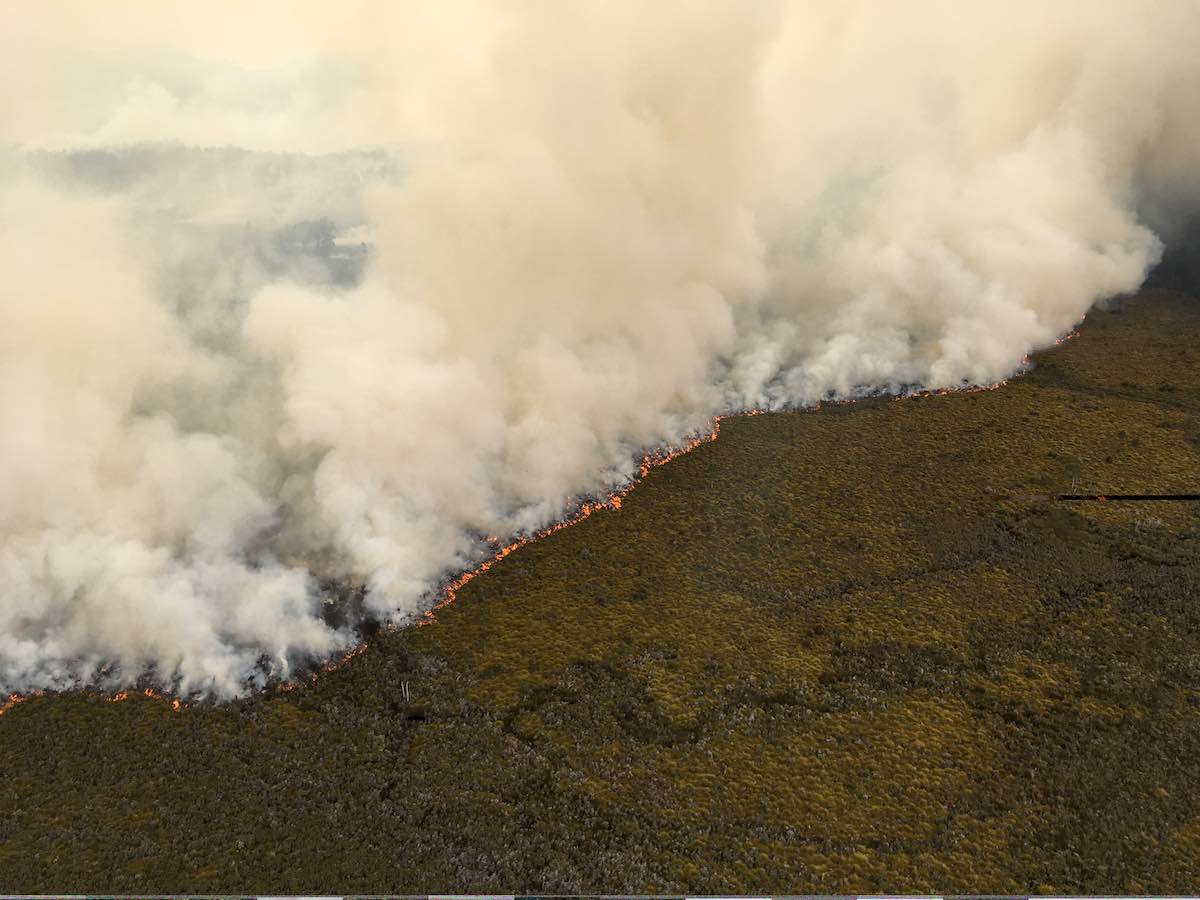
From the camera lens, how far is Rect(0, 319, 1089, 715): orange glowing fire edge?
27.4m

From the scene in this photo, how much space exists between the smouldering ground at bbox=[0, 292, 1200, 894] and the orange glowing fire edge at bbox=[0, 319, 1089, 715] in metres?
0.49

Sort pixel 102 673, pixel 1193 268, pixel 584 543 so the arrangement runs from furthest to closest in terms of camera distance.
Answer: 1. pixel 1193 268
2. pixel 584 543
3. pixel 102 673

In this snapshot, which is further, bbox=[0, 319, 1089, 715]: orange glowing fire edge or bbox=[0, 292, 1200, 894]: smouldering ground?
bbox=[0, 319, 1089, 715]: orange glowing fire edge

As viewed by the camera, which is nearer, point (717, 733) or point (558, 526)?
point (717, 733)

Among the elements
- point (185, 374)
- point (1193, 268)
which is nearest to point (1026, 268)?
point (1193, 268)

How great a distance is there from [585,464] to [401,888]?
22.9 m

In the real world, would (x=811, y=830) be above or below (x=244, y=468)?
below

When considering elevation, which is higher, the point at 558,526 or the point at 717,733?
the point at 558,526

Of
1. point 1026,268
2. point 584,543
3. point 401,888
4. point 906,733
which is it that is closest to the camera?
point 401,888

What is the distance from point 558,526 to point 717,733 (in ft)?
46.2

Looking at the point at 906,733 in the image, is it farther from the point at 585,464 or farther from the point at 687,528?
the point at 585,464

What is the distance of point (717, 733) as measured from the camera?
25.7 metres

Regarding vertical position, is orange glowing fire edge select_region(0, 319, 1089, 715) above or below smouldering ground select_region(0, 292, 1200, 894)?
above

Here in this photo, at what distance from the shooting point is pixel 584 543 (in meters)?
36.0
